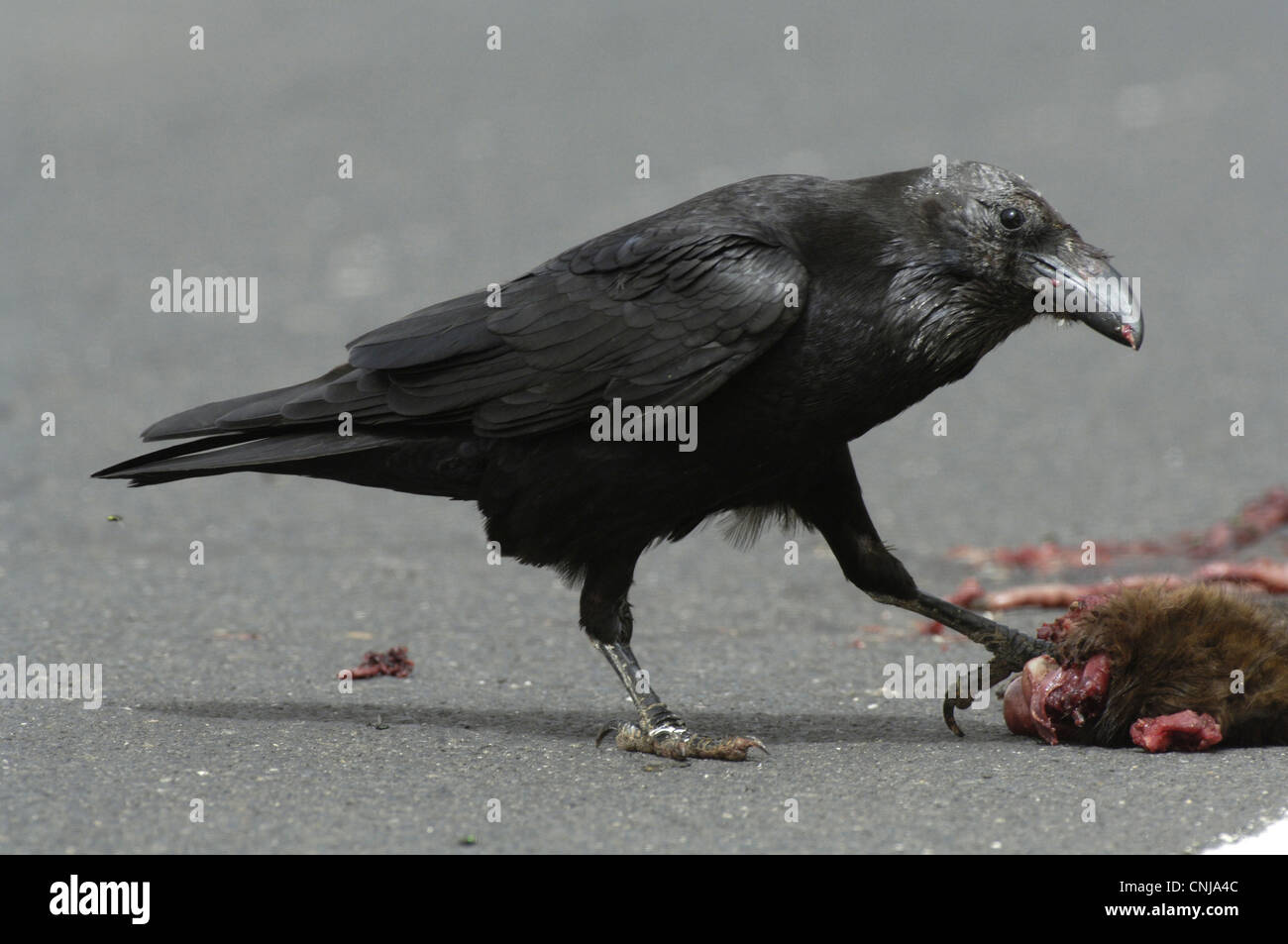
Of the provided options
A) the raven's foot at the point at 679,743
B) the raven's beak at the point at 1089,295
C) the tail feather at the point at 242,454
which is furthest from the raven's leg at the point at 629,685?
the raven's beak at the point at 1089,295

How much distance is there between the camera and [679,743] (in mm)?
5086

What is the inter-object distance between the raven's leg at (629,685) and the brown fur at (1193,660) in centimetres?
114

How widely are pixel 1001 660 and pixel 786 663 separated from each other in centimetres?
130

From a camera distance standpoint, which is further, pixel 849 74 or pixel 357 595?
pixel 849 74

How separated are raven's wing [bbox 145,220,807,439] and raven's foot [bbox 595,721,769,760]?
1.04 meters

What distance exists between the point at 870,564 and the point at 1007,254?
4.12ft

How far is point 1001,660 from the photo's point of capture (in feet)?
18.4

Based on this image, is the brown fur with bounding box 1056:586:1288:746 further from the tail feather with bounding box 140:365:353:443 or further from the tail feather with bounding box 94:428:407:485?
the tail feather with bounding box 140:365:353:443

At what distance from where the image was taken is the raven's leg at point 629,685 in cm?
505

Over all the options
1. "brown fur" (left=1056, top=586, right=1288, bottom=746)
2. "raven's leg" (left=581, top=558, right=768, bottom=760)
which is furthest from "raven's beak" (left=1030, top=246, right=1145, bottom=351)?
"raven's leg" (left=581, top=558, right=768, bottom=760)

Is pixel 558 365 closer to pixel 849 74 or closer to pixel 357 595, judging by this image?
pixel 357 595

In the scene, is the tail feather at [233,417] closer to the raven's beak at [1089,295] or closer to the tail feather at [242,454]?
the tail feather at [242,454]
